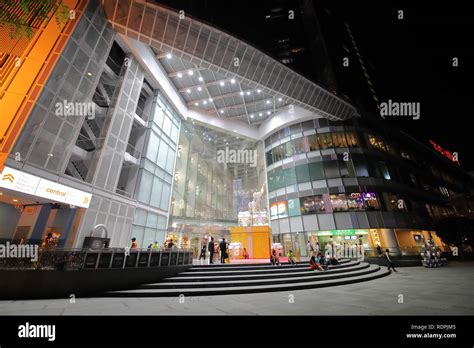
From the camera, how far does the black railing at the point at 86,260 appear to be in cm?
709

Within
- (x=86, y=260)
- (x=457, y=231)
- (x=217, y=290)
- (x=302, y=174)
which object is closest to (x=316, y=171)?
(x=302, y=174)

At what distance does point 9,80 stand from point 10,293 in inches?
413

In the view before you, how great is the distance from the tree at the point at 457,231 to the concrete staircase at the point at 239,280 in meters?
19.1

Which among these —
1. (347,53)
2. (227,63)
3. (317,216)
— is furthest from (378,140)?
(227,63)

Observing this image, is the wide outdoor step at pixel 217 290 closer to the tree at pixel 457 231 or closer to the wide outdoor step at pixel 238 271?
the wide outdoor step at pixel 238 271

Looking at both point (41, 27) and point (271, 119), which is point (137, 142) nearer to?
point (41, 27)

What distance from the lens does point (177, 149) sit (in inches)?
990

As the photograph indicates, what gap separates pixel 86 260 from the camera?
24.7ft

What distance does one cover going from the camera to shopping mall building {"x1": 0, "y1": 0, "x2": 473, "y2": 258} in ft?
36.9

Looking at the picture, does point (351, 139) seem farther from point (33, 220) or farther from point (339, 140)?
point (33, 220)

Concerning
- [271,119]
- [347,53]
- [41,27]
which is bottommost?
[41,27]

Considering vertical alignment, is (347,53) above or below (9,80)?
above

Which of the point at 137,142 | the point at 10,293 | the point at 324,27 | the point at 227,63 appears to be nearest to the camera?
the point at 10,293

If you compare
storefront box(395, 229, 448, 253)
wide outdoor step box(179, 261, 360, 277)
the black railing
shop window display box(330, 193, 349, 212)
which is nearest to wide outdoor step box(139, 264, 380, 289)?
wide outdoor step box(179, 261, 360, 277)
